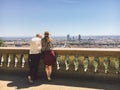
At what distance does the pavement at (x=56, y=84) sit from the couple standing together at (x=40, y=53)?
0.32 metres

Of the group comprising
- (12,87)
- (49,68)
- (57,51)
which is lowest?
(12,87)

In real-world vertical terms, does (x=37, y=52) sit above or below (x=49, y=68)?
above

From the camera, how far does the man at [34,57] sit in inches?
317

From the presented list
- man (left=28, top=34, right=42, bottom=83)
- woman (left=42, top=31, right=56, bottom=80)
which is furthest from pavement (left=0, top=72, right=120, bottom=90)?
woman (left=42, top=31, right=56, bottom=80)

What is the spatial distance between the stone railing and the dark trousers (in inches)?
28.1

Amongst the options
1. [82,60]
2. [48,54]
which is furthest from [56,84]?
[82,60]

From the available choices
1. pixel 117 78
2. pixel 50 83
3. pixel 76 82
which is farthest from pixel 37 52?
pixel 117 78

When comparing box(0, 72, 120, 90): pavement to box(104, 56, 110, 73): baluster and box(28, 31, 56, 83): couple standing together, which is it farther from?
box(104, 56, 110, 73): baluster

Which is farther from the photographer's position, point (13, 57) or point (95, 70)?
point (13, 57)

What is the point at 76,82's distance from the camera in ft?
25.8

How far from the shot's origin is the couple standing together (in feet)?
26.5

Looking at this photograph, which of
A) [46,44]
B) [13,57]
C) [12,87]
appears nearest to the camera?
[12,87]

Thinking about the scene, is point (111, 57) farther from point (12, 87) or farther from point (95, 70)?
point (12, 87)

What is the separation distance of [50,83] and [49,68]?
1.86 ft
